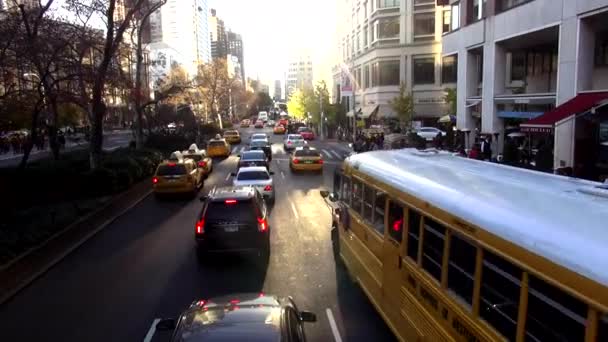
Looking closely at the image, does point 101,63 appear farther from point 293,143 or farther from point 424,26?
point 424,26

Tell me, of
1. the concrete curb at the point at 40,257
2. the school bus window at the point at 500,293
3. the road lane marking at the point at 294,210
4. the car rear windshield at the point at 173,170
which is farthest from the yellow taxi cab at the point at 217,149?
the school bus window at the point at 500,293

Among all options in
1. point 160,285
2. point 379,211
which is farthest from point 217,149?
point 379,211

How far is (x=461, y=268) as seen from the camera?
5500 millimetres

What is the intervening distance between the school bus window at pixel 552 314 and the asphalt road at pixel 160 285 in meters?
4.23

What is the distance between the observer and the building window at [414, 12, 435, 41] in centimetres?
5853

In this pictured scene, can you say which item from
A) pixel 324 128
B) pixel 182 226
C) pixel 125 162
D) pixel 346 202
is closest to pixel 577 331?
pixel 346 202

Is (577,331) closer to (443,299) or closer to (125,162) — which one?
(443,299)

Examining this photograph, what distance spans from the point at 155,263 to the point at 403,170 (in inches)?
275

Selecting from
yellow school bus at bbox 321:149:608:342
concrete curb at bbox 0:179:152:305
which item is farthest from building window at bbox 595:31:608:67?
concrete curb at bbox 0:179:152:305

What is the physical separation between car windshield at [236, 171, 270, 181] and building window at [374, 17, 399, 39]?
4327 centimetres

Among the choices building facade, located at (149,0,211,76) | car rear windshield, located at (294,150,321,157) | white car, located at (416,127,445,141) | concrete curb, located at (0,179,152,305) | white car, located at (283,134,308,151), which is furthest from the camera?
building facade, located at (149,0,211,76)

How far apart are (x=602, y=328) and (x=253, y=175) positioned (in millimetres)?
17483

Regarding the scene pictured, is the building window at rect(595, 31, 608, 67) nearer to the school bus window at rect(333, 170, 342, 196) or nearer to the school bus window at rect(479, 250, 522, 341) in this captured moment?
the school bus window at rect(333, 170, 342, 196)

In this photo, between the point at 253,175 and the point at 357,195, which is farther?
the point at 253,175
